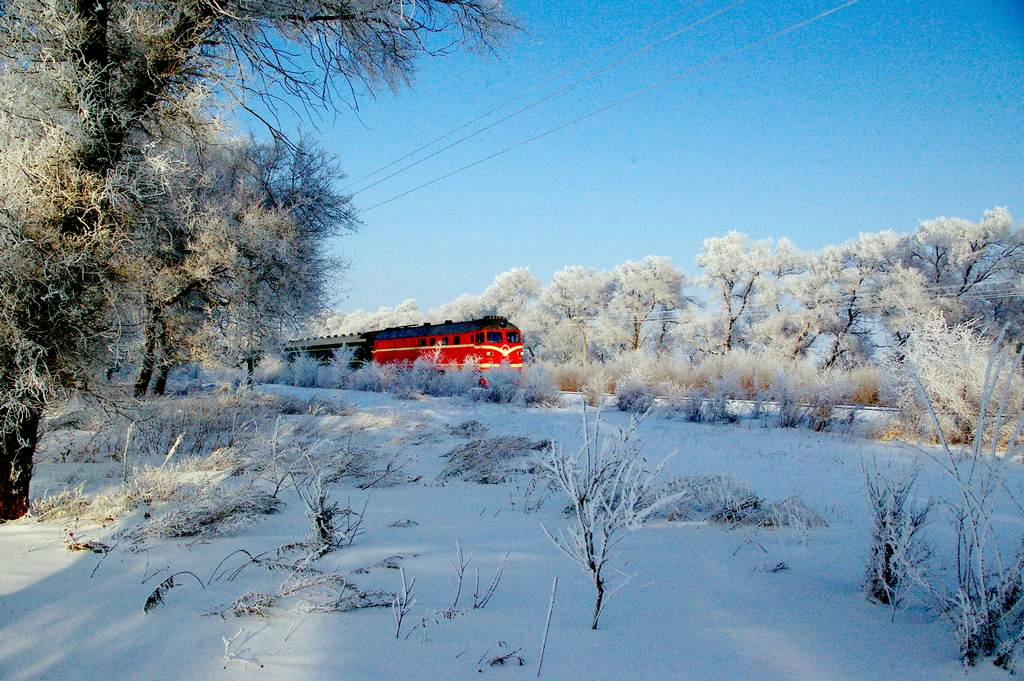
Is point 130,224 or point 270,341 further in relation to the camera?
point 270,341

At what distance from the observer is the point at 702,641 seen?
192 centimetres

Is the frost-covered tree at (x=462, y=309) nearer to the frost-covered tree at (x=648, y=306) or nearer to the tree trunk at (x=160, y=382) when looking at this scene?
the frost-covered tree at (x=648, y=306)

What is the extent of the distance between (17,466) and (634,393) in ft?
38.3

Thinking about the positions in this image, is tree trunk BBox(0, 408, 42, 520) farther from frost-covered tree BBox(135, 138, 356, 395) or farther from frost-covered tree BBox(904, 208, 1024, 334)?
frost-covered tree BBox(904, 208, 1024, 334)

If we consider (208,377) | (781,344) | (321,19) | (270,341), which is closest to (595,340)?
(781,344)

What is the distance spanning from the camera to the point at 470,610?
2135 millimetres

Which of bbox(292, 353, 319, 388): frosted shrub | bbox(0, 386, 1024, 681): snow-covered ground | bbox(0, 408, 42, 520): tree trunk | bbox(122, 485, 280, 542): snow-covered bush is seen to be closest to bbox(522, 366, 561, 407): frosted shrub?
bbox(0, 386, 1024, 681): snow-covered ground

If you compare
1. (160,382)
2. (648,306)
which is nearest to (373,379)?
(160,382)

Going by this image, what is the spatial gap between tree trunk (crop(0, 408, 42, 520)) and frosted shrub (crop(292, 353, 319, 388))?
59.2ft

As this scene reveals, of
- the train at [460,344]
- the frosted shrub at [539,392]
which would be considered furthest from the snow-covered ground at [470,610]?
the train at [460,344]

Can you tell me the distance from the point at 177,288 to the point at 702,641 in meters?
9.94

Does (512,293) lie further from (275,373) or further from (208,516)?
(208,516)

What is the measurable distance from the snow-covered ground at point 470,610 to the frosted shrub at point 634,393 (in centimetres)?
852

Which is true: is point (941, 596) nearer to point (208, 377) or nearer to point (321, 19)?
point (321, 19)
